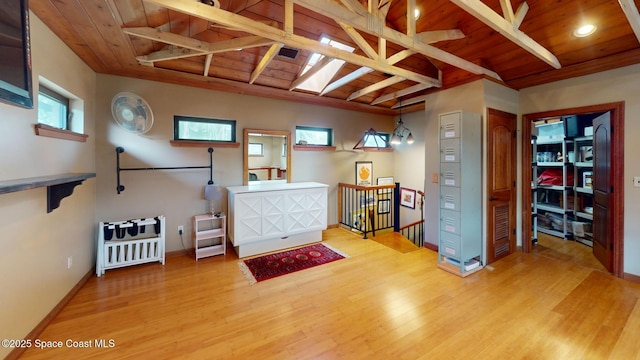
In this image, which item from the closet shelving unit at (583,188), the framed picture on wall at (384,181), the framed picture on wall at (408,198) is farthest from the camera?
the framed picture on wall at (384,181)

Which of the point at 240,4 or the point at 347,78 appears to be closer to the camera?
the point at 240,4

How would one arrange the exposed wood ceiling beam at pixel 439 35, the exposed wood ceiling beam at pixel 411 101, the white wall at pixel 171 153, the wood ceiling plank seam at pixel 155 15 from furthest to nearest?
the exposed wood ceiling beam at pixel 411 101 < the white wall at pixel 171 153 < the exposed wood ceiling beam at pixel 439 35 < the wood ceiling plank seam at pixel 155 15

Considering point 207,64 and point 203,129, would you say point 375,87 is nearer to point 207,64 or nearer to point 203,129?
point 207,64

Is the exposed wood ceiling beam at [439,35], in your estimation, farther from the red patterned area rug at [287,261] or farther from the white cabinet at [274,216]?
the red patterned area rug at [287,261]

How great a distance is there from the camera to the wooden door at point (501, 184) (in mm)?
3324

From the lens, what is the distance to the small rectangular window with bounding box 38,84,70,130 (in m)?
2.16

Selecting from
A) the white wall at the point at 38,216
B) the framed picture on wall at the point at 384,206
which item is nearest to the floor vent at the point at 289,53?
the white wall at the point at 38,216

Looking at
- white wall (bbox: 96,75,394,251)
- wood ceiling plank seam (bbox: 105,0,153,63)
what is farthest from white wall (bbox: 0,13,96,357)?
wood ceiling plank seam (bbox: 105,0,153,63)

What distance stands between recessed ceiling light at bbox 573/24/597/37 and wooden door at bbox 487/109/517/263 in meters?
1.04

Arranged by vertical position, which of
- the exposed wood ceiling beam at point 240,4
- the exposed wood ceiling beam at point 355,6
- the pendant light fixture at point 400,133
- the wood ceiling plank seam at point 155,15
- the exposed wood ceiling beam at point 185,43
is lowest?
the pendant light fixture at point 400,133

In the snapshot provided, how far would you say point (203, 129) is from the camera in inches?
146

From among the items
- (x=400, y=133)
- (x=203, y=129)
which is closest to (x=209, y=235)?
(x=203, y=129)

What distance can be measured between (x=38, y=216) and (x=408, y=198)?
5633 millimetres

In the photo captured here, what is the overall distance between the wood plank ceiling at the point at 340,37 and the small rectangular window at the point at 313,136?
883 millimetres
